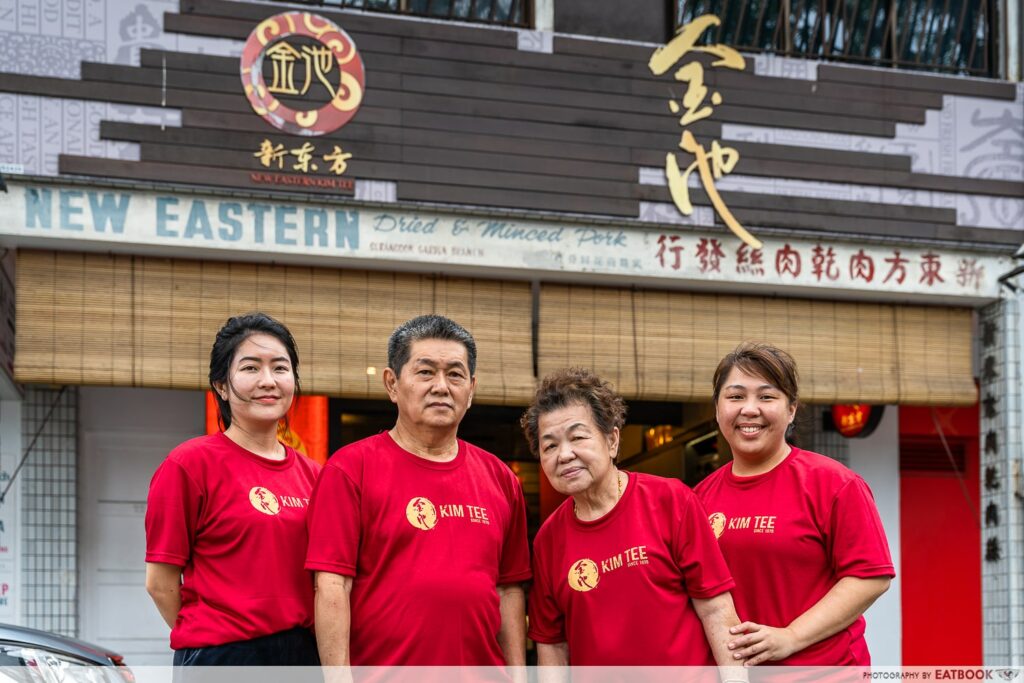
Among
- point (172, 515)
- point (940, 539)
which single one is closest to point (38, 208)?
point (172, 515)

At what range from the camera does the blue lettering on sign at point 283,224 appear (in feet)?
24.8

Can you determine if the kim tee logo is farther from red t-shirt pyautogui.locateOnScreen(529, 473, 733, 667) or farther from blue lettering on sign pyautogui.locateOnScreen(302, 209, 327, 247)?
blue lettering on sign pyautogui.locateOnScreen(302, 209, 327, 247)

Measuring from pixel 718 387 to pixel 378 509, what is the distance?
1.26 m

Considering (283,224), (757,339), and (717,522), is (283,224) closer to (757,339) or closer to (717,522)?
(757,339)

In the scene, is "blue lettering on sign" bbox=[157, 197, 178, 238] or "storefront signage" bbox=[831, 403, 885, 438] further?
"storefront signage" bbox=[831, 403, 885, 438]

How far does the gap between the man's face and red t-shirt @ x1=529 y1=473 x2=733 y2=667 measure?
58 cm

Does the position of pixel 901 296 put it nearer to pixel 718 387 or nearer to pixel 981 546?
pixel 981 546

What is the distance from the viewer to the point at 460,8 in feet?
26.8

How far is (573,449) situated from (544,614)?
58cm

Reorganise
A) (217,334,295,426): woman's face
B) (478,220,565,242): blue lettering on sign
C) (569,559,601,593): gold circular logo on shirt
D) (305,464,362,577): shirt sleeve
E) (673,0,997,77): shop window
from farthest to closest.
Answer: (673,0,997,77): shop window, (478,220,565,242): blue lettering on sign, (217,334,295,426): woman's face, (569,559,601,593): gold circular logo on shirt, (305,464,362,577): shirt sleeve

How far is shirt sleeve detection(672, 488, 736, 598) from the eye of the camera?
12.3 feet

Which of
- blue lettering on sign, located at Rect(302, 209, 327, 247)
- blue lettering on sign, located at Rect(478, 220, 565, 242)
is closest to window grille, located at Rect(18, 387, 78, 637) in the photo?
blue lettering on sign, located at Rect(302, 209, 327, 247)

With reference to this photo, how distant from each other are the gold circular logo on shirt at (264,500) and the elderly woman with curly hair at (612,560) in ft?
2.83

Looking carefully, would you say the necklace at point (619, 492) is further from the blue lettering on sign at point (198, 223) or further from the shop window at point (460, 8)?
the shop window at point (460, 8)
